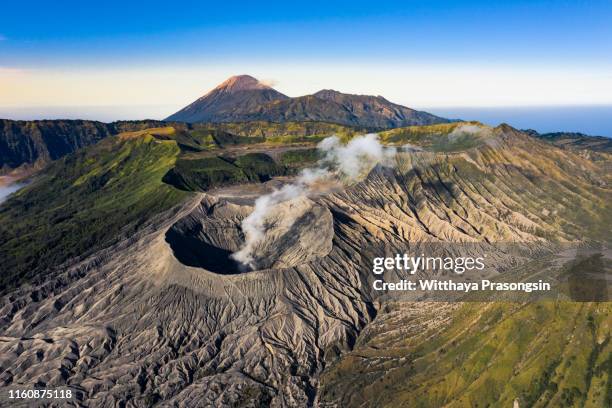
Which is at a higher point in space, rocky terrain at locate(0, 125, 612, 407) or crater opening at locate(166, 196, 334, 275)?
crater opening at locate(166, 196, 334, 275)

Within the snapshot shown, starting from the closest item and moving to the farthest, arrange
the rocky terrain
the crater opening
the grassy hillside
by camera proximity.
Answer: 1. the grassy hillside
2. the rocky terrain
3. the crater opening

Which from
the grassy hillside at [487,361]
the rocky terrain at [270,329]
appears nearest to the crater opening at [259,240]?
the rocky terrain at [270,329]

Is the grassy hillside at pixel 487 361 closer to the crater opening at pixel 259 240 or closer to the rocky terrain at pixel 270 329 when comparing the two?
the rocky terrain at pixel 270 329

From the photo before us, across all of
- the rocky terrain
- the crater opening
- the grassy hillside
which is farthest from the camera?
the crater opening

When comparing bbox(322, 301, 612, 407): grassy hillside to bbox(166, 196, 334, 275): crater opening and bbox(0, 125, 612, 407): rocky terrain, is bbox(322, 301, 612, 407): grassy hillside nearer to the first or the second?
bbox(0, 125, 612, 407): rocky terrain

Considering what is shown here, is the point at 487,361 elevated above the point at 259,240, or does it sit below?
below

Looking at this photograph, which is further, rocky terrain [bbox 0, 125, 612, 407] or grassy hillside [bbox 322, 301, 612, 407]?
rocky terrain [bbox 0, 125, 612, 407]

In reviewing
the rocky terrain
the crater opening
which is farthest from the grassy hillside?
the crater opening

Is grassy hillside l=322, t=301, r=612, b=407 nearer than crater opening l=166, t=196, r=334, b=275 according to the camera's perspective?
Yes

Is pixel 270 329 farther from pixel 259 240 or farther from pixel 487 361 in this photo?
pixel 487 361

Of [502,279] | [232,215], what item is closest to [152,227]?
[232,215]

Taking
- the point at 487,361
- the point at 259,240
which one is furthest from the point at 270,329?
the point at 487,361
